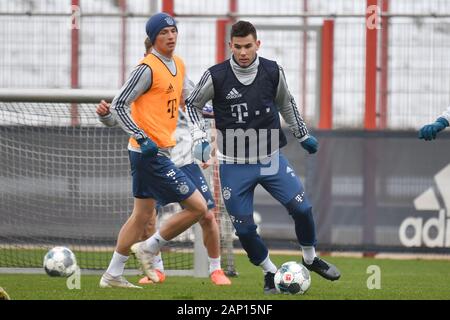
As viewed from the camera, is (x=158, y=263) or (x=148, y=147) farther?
(x=158, y=263)

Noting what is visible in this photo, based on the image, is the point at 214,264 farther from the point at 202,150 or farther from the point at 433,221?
the point at 433,221

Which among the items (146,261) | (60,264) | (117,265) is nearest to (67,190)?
(60,264)

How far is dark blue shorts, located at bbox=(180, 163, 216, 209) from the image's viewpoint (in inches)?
407

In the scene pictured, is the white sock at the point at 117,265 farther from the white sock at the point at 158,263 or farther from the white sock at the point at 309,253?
the white sock at the point at 309,253

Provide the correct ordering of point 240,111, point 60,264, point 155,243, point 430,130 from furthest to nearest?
point 60,264, point 155,243, point 240,111, point 430,130

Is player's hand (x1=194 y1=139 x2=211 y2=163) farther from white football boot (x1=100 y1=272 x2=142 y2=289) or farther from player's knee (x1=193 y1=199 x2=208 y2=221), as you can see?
white football boot (x1=100 y1=272 x2=142 y2=289)

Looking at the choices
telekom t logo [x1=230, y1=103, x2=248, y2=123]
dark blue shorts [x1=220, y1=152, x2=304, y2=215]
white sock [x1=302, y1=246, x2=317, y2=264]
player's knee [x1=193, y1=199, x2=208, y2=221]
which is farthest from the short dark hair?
white sock [x1=302, y1=246, x2=317, y2=264]

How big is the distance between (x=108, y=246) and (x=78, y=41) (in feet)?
9.09

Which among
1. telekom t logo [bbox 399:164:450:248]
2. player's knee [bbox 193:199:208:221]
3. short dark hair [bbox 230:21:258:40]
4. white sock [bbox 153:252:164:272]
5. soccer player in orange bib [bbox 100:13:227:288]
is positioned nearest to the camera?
short dark hair [bbox 230:21:258:40]

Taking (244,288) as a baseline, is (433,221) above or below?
above

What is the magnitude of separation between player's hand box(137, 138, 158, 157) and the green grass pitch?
102cm

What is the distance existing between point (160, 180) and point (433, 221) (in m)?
5.14

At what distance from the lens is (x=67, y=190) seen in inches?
489
